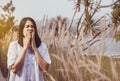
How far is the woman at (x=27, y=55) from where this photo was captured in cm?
235

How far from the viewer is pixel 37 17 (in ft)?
8.21

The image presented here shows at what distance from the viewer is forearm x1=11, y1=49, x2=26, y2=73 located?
233 centimetres

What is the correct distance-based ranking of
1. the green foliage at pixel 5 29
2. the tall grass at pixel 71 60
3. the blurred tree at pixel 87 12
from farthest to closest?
the green foliage at pixel 5 29 → the blurred tree at pixel 87 12 → the tall grass at pixel 71 60

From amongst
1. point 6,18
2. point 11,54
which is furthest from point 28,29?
point 6,18

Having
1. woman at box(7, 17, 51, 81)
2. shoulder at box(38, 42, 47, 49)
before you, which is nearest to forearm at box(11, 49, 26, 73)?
woman at box(7, 17, 51, 81)

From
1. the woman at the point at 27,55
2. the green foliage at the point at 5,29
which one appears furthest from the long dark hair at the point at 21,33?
the green foliage at the point at 5,29

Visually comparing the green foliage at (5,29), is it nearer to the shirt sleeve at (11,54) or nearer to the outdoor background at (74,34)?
the outdoor background at (74,34)

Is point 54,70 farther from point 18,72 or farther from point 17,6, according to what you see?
point 17,6

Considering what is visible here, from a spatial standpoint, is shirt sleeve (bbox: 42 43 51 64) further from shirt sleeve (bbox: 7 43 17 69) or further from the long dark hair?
shirt sleeve (bbox: 7 43 17 69)

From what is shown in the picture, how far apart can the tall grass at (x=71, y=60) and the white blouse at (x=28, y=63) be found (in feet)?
0.12

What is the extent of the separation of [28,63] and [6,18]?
14.2 inches

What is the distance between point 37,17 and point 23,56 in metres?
0.28

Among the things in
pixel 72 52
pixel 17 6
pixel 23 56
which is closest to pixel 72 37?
pixel 72 52

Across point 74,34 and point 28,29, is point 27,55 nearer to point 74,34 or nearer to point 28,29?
point 28,29
